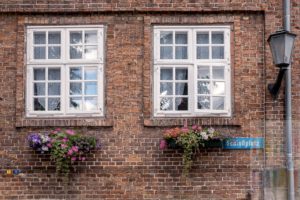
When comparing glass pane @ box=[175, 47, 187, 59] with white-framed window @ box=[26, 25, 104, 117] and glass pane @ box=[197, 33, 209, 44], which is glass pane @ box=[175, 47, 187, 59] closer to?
glass pane @ box=[197, 33, 209, 44]

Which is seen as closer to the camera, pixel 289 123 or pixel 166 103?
pixel 289 123

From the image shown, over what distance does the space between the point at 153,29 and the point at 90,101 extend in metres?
1.79

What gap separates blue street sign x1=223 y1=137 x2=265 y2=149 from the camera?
9.93m

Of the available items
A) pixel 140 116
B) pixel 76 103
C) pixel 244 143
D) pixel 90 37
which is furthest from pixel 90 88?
pixel 244 143

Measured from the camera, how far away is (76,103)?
10.2 metres

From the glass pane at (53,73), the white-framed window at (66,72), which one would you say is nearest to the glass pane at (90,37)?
the white-framed window at (66,72)

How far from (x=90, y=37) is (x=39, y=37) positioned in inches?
38.3

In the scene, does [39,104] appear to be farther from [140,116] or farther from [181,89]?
[181,89]

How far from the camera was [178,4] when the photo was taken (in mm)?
10172

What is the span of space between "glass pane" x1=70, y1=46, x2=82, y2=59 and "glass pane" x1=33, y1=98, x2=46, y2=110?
0.99 meters

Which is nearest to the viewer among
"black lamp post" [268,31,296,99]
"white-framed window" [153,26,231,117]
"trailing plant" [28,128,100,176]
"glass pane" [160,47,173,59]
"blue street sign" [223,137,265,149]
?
"black lamp post" [268,31,296,99]

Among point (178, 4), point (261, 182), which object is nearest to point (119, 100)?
point (178, 4)

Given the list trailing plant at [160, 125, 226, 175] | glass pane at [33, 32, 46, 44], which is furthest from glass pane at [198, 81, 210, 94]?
glass pane at [33, 32, 46, 44]

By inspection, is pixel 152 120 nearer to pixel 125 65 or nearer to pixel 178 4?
pixel 125 65
